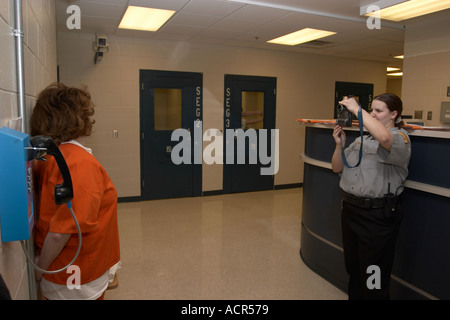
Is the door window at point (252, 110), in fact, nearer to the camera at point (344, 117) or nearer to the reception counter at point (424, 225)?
the reception counter at point (424, 225)

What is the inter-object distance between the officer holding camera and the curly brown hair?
1.55 meters

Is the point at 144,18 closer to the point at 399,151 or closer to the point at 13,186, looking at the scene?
the point at 399,151

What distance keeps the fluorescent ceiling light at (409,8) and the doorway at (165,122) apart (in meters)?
3.03

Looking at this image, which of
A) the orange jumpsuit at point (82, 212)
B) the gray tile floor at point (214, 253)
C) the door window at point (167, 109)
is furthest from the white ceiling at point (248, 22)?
the orange jumpsuit at point (82, 212)

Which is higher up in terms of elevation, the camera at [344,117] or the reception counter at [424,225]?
the camera at [344,117]

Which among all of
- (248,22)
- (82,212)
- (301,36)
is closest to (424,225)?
(82,212)

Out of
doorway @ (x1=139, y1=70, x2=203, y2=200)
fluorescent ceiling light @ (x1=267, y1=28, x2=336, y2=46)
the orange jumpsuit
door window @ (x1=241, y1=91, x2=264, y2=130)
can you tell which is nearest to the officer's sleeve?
the orange jumpsuit

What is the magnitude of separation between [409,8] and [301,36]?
1810 mm

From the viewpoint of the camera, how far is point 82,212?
4.06 ft

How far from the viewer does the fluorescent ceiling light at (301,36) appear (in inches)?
199

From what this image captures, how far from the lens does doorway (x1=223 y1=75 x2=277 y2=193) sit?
247 inches

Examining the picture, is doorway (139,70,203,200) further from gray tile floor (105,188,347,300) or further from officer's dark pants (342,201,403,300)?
→ officer's dark pants (342,201,403,300)

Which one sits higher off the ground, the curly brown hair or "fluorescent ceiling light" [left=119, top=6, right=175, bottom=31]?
"fluorescent ceiling light" [left=119, top=6, right=175, bottom=31]

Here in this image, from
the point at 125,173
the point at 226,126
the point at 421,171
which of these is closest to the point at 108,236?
the point at 421,171
